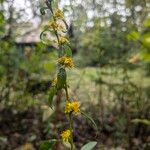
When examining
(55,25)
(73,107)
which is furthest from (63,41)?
(73,107)

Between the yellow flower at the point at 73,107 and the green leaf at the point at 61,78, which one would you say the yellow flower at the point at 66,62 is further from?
the yellow flower at the point at 73,107

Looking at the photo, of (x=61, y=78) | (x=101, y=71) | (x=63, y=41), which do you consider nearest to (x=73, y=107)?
(x=61, y=78)

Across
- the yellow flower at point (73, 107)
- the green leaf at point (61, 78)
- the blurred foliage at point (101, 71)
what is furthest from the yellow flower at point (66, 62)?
the blurred foliage at point (101, 71)

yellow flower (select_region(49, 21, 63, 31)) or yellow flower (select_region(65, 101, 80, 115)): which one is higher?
yellow flower (select_region(49, 21, 63, 31))

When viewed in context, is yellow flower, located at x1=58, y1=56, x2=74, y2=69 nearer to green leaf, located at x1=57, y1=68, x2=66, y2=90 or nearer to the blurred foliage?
green leaf, located at x1=57, y1=68, x2=66, y2=90

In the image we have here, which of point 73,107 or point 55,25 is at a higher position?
point 55,25

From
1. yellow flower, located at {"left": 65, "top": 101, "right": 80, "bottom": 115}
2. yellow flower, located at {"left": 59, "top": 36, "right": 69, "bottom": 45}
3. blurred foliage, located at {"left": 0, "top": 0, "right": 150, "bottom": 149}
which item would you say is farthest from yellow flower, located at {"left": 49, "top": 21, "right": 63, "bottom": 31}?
blurred foliage, located at {"left": 0, "top": 0, "right": 150, "bottom": 149}

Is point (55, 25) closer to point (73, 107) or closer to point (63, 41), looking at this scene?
point (63, 41)

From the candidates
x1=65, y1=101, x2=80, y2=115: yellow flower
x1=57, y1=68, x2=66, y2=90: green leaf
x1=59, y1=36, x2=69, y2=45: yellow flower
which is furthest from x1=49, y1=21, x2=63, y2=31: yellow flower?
x1=65, y1=101, x2=80, y2=115: yellow flower

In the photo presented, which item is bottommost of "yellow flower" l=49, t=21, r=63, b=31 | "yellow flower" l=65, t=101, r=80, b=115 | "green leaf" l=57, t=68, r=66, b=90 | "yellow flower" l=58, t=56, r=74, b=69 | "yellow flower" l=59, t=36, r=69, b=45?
"yellow flower" l=65, t=101, r=80, b=115

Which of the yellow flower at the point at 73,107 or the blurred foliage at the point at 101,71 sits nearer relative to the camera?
the yellow flower at the point at 73,107

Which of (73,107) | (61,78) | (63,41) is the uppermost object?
(63,41)

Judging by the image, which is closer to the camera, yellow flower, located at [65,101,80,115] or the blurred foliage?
yellow flower, located at [65,101,80,115]

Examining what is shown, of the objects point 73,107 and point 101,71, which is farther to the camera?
point 101,71
